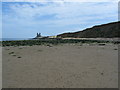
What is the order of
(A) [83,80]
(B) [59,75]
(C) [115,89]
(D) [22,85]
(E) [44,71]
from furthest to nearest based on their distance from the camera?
(E) [44,71] < (B) [59,75] < (A) [83,80] < (D) [22,85] < (C) [115,89]

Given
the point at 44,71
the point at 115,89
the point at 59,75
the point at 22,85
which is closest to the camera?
the point at 115,89

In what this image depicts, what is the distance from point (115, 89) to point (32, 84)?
6.61 ft

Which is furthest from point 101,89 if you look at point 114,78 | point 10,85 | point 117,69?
point 10,85

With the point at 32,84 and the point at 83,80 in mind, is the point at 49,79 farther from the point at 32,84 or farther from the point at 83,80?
the point at 83,80

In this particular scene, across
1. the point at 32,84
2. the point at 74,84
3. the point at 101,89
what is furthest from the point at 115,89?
the point at 32,84

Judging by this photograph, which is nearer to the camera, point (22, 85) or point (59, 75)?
point (22, 85)

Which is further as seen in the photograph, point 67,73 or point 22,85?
point 67,73

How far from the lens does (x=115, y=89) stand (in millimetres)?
2719

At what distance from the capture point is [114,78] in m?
3.28

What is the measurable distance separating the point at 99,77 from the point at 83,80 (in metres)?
0.53

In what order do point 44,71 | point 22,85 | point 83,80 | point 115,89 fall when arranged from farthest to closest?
point 44,71 → point 83,80 → point 22,85 → point 115,89

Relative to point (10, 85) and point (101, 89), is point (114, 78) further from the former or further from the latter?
point (10, 85)

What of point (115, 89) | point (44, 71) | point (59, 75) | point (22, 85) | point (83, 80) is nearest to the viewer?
point (115, 89)

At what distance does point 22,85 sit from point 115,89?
7.37 feet
